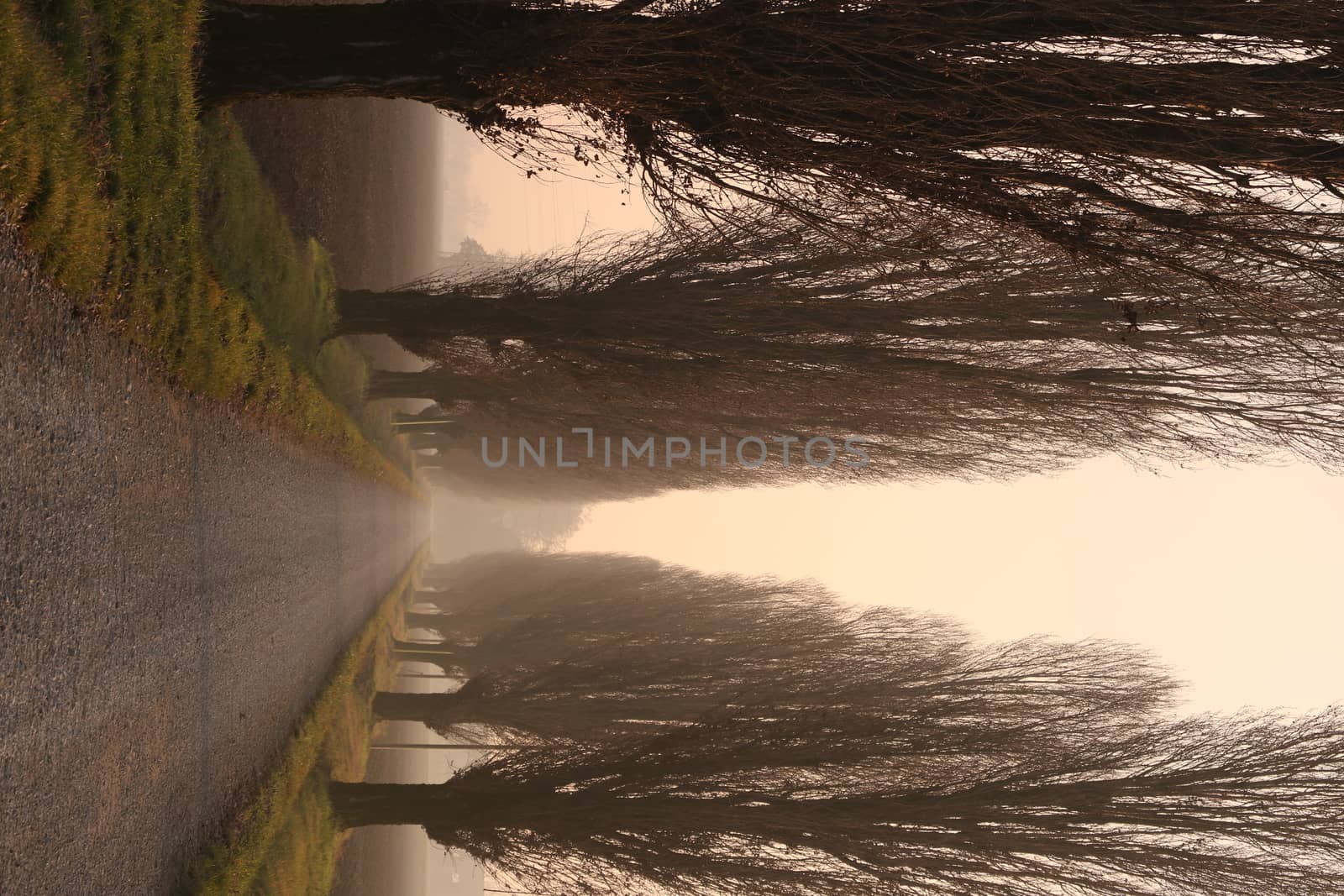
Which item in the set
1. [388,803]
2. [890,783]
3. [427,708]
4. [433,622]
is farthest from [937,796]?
[433,622]

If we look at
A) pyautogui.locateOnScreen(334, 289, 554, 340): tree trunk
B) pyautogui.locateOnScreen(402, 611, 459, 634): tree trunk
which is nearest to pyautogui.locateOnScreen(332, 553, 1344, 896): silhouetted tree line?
pyautogui.locateOnScreen(334, 289, 554, 340): tree trunk

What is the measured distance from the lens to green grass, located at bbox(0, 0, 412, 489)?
15.1ft

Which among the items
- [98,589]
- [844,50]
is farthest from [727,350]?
[98,589]

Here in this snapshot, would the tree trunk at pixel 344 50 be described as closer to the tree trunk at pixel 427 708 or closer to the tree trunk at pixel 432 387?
the tree trunk at pixel 432 387

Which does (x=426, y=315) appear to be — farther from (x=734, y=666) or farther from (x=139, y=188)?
(x=139, y=188)

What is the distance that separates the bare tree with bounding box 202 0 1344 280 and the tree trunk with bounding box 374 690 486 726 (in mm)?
8631

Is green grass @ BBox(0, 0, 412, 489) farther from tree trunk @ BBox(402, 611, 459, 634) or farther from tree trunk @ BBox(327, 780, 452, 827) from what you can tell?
tree trunk @ BBox(402, 611, 459, 634)

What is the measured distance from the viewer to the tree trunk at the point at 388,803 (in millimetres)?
10516

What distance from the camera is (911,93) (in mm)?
5434

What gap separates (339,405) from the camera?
490 inches

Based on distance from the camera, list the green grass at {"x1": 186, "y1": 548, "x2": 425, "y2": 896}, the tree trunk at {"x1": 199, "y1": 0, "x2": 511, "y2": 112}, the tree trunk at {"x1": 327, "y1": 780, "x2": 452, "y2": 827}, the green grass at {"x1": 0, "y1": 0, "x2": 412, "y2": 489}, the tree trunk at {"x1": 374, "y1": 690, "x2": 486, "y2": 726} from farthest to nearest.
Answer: the tree trunk at {"x1": 374, "y1": 690, "x2": 486, "y2": 726} → the tree trunk at {"x1": 327, "y1": 780, "x2": 452, "y2": 827} → the green grass at {"x1": 186, "y1": 548, "x2": 425, "y2": 896} → the tree trunk at {"x1": 199, "y1": 0, "x2": 511, "y2": 112} → the green grass at {"x1": 0, "y1": 0, "x2": 412, "y2": 489}

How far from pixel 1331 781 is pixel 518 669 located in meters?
9.68

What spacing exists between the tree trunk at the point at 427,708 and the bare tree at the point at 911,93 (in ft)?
28.3

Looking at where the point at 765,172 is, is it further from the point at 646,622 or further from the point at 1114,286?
the point at 646,622
